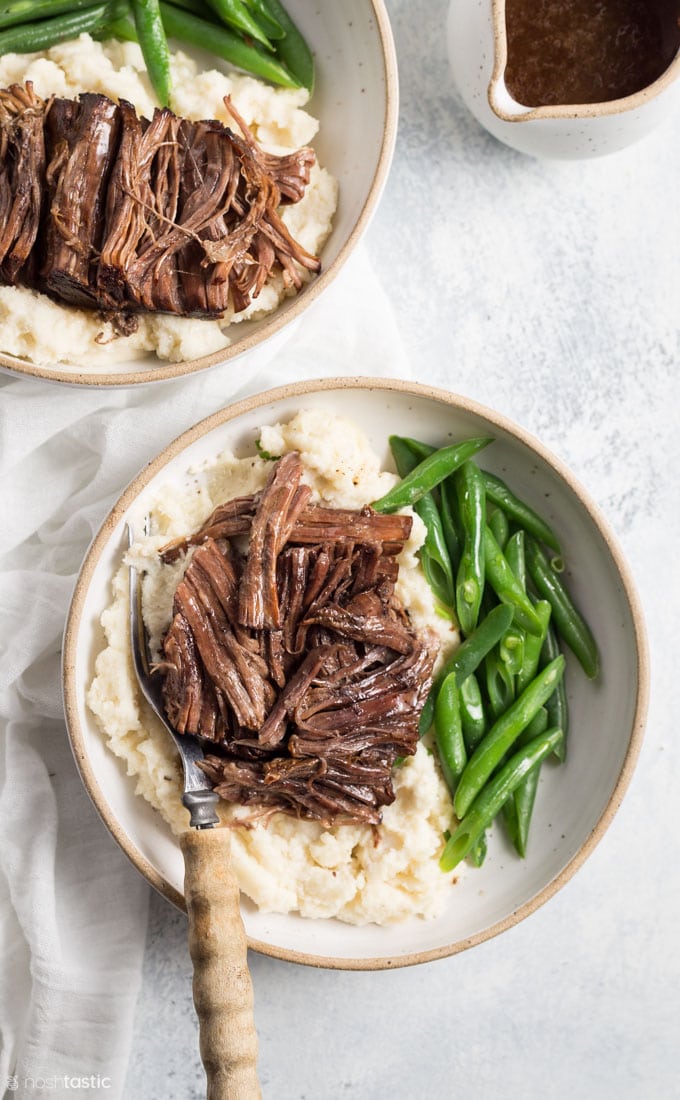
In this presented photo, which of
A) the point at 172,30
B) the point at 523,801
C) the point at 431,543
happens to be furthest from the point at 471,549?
the point at 172,30

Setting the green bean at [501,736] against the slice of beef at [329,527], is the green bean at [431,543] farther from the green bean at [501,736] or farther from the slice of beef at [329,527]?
the green bean at [501,736]

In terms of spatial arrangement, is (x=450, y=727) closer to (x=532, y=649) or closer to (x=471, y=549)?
(x=532, y=649)

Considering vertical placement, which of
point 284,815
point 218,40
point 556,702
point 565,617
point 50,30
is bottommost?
point 284,815

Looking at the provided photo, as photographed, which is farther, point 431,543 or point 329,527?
point 431,543

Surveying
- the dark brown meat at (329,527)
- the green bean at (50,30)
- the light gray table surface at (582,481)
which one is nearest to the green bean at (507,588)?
the dark brown meat at (329,527)

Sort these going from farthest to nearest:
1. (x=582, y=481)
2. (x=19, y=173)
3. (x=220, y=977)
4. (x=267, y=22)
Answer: (x=582, y=481), (x=267, y=22), (x=19, y=173), (x=220, y=977)

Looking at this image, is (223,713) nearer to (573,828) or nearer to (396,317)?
(573,828)
